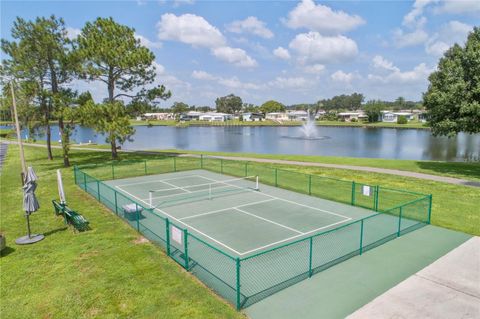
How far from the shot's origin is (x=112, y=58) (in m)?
29.0

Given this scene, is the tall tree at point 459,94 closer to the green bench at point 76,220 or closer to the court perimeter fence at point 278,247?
the court perimeter fence at point 278,247

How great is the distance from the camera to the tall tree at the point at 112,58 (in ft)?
93.0

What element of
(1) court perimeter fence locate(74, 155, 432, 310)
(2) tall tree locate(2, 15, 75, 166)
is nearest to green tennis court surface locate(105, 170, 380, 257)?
(1) court perimeter fence locate(74, 155, 432, 310)

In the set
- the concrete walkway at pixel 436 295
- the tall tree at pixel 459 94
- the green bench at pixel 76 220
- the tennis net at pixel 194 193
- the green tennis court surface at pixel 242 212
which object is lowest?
the concrete walkway at pixel 436 295

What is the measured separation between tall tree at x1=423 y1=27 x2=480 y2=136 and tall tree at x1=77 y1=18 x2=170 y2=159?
2565 cm

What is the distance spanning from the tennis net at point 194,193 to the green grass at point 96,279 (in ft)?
12.2

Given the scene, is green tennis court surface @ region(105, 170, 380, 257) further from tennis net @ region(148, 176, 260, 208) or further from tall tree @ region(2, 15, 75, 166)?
tall tree @ region(2, 15, 75, 166)

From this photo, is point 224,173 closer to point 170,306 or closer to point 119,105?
point 119,105

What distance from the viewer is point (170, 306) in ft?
26.6

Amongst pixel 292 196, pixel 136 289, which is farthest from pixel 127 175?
pixel 136 289

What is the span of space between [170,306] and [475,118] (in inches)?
989

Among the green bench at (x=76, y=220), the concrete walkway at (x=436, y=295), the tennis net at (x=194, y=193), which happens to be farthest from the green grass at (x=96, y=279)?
the concrete walkway at (x=436, y=295)

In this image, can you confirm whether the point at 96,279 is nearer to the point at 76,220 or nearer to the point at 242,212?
the point at 76,220

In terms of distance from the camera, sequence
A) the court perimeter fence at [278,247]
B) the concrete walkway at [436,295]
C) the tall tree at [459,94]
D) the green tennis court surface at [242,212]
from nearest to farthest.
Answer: the concrete walkway at [436,295] < the court perimeter fence at [278,247] < the green tennis court surface at [242,212] < the tall tree at [459,94]
